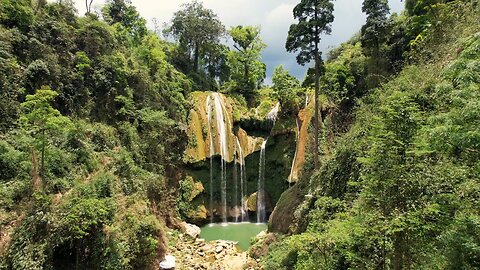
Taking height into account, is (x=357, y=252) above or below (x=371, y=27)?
below

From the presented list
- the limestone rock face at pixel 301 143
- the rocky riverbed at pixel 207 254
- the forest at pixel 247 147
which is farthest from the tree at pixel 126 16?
the rocky riverbed at pixel 207 254

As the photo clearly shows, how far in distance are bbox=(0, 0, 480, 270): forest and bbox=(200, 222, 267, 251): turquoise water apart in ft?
3.61

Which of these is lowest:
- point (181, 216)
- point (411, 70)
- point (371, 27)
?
point (181, 216)

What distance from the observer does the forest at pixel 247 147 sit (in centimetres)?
587

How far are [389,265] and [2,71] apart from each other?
16.7 meters

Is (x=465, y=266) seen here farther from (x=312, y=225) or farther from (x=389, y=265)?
(x=312, y=225)

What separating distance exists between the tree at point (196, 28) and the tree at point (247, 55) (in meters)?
1.95

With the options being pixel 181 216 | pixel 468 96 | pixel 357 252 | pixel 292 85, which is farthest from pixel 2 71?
pixel 292 85

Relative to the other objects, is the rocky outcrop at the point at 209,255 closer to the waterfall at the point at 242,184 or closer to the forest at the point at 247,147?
the forest at the point at 247,147

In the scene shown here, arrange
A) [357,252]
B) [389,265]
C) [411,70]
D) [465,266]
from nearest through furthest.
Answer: [465,266] < [389,265] < [357,252] < [411,70]

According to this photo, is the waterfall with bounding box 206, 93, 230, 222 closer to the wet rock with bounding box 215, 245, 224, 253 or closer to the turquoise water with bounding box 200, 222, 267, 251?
the turquoise water with bounding box 200, 222, 267, 251

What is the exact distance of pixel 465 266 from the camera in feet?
15.4

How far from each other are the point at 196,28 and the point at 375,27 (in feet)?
61.0

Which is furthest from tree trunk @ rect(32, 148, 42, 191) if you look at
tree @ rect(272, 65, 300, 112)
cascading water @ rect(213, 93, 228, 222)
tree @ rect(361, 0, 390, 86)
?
tree @ rect(361, 0, 390, 86)
